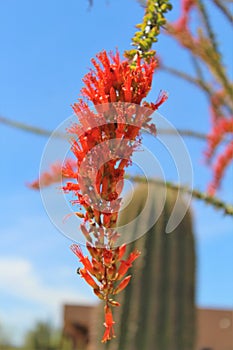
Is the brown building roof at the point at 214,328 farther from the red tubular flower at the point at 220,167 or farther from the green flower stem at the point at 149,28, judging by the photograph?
the green flower stem at the point at 149,28

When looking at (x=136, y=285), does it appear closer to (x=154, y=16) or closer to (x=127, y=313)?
(x=127, y=313)

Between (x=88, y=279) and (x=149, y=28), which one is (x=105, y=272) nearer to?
(x=88, y=279)

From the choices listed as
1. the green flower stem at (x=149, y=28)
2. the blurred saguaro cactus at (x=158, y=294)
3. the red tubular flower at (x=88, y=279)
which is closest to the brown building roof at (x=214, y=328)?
the blurred saguaro cactus at (x=158, y=294)

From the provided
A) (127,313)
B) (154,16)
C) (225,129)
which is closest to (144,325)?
(127,313)

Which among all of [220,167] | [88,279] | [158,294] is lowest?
[88,279]

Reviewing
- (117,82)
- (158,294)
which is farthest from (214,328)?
(117,82)

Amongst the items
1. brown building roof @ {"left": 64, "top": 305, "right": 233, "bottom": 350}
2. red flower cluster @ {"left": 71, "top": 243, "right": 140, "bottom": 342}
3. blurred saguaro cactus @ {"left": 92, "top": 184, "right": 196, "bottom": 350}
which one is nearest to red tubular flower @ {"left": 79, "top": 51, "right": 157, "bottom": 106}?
red flower cluster @ {"left": 71, "top": 243, "right": 140, "bottom": 342}

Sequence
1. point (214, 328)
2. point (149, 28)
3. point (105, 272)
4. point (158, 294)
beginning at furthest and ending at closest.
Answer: point (214, 328) → point (158, 294) → point (149, 28) → point (105, 272)

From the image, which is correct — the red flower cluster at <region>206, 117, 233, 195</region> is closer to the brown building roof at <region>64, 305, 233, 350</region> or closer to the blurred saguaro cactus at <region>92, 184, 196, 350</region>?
the blurred saguaro cactus at <region>92, 184, 196, 350</region>

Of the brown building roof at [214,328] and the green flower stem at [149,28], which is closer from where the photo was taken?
the green flower stem at [149,28]
